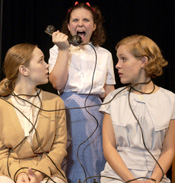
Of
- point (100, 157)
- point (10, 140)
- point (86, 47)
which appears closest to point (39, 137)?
point (10, 140)

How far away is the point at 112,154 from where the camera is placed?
6.53 ft

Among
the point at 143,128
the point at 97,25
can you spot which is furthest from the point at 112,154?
the point at 97,25

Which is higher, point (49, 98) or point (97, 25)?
point (97, 25)

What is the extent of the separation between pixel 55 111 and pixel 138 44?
25.1 inches

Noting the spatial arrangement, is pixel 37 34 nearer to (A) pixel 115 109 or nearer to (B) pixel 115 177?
(A) pixel 115 109

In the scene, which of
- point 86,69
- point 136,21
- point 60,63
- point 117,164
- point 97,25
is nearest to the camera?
point 117,164

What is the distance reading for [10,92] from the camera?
82.0 inches

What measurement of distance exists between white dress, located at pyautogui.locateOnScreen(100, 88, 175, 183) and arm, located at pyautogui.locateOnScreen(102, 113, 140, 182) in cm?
3

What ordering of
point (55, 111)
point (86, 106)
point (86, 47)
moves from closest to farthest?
point (55, 111), point (86, 106), point (86, 47)

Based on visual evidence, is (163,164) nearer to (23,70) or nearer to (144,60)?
(144,60)

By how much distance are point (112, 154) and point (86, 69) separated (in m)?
0.64

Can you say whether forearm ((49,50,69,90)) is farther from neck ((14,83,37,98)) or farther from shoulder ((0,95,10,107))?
shoulder ((0,95,10,107))

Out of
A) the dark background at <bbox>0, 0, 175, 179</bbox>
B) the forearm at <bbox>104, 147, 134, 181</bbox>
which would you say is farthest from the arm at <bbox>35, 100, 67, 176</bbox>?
the dark background at <bbox>0, 0, 175, 179</bbox>

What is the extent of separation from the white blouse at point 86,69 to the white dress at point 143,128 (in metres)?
0.31
